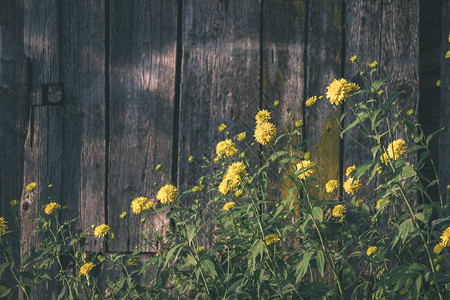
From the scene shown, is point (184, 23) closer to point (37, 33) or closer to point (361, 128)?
point (37, 33)

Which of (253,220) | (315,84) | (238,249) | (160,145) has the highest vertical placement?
(315,84)

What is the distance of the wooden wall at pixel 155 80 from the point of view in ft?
8.74

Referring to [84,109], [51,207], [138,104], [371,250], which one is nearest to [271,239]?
[371,250]

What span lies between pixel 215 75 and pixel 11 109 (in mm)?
1318

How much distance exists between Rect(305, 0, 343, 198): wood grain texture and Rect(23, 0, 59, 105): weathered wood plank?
4.93ft

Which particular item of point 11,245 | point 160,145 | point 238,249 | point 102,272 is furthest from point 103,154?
point 238,249

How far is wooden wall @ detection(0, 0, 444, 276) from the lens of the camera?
2.66m

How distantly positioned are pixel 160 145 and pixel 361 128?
1128 mm

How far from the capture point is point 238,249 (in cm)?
211

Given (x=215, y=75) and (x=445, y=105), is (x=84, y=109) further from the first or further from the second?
(x=445, y=105)

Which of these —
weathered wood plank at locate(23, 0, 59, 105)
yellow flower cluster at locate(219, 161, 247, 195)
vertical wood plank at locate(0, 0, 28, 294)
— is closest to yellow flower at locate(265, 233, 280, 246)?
yellow flower cluster at locate(219, 161, 247, 195)

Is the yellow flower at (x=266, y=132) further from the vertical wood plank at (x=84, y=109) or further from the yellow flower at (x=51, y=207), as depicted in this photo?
the vertical wood plank at (x=84, y=109)

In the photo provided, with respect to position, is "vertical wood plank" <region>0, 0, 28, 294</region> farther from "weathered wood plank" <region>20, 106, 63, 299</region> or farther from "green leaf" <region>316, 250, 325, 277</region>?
"green leaf" <region>316, 250, 325, 277</region>

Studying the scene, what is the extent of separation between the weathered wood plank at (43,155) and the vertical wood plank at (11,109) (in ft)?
0.43
